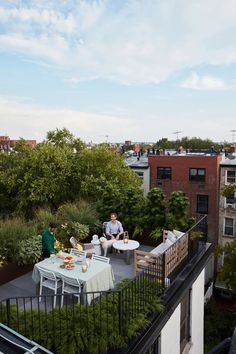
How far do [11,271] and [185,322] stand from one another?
4.90 metres

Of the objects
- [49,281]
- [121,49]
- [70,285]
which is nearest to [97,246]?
[49,281]

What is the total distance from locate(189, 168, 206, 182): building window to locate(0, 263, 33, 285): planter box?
2493cm

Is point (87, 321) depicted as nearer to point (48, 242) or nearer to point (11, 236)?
point (48, 242)

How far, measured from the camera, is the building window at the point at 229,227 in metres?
29.3

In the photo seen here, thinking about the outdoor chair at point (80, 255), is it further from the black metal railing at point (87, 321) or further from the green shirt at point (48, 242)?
the black metal railing at point (87, 321)

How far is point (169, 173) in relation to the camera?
105 ft

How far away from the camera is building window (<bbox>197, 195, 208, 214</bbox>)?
30.7m

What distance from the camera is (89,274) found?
624 cm

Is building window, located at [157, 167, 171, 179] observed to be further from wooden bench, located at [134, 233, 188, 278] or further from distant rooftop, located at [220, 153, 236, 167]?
wooden bench, located at [134, 233, 188, 278]

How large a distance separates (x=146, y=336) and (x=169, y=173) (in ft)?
90.1

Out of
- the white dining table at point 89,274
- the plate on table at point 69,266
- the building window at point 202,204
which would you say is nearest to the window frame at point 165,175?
the building window at point 202,204

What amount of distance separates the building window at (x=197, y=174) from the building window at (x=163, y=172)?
240 centimetres

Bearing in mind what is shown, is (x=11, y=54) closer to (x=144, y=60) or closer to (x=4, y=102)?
(x=144, y=60)

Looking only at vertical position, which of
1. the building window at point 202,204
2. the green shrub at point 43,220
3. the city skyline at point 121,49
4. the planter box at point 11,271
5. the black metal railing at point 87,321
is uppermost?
the city skyline at point 121,49
